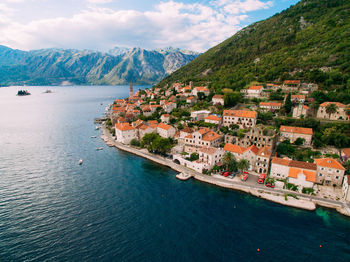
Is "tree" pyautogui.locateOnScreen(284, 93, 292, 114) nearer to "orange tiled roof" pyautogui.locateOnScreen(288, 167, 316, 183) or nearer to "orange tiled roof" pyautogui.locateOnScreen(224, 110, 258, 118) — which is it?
"orange tiled roof" pyautogui.locateOnScreen(224, 110, 258, 118)

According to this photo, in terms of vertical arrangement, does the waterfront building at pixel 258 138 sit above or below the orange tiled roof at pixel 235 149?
above

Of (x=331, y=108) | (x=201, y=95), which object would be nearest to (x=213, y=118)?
(x=201, y=95)

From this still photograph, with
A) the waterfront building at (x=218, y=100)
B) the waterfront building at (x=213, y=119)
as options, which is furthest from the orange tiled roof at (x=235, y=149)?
the waterfront building at (x=218, y=100)

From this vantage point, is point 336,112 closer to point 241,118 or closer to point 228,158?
point 241,118

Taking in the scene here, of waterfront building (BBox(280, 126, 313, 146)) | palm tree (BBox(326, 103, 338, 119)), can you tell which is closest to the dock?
waterfront building (BBox(280, 126, 313, 146))

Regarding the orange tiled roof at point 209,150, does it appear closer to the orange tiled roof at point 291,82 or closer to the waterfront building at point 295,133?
the waterfront building at point 295,133

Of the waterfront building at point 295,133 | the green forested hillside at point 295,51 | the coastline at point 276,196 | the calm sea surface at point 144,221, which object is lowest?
the calm sea surface at point 144,221

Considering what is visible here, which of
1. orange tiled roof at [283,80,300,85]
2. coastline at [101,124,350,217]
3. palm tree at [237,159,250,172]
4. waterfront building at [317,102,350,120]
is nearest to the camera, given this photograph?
coastline at [101,124,350,217]
